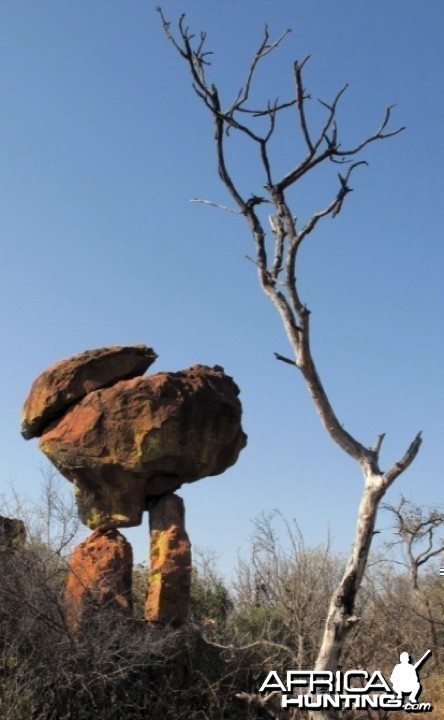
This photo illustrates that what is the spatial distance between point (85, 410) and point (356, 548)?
6.66m

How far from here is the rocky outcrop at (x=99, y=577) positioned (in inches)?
530

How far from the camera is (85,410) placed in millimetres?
14570

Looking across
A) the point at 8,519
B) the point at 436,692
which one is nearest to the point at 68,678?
the point at 8,519

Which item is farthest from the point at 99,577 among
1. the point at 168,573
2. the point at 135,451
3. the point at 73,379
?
the point at 73,379

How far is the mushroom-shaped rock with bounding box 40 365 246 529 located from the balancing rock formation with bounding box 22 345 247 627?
0.7 inches

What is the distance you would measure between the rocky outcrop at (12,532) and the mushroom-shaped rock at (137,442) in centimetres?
117

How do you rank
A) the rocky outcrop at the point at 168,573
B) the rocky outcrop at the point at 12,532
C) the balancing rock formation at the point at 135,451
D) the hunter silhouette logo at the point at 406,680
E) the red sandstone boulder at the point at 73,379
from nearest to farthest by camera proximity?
the hunter silhouette logo at the point at 406,680, the rocky outcrop at the point at 168,573, the balancing rock formation at the point at 135,451, the rocky outcrop at the point at 12,532, the red sandstone boulder at the point at 73,379

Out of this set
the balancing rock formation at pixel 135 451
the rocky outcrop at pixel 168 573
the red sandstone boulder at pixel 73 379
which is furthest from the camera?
the red sandstone boulder at pixel 73 379

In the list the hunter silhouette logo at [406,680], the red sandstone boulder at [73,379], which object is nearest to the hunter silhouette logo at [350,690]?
the hunter silhouette logo at [406,680]

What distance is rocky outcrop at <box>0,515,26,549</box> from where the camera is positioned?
14133mm

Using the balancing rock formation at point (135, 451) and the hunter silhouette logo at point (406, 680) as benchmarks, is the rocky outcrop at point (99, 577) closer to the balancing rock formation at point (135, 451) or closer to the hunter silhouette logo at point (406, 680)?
the balancing rock formation at point (135, 451)

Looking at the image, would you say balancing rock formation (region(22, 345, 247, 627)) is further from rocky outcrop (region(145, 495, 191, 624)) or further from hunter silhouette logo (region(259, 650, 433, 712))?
hunter silhouette logo (region(259, 650, 433, 712))

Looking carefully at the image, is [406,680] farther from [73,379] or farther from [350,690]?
[73,379]

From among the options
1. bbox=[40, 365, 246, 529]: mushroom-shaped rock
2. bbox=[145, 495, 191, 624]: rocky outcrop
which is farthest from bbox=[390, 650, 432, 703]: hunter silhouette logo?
bbox=[40, 365, 246, 529]: mushroom-shaped rock
